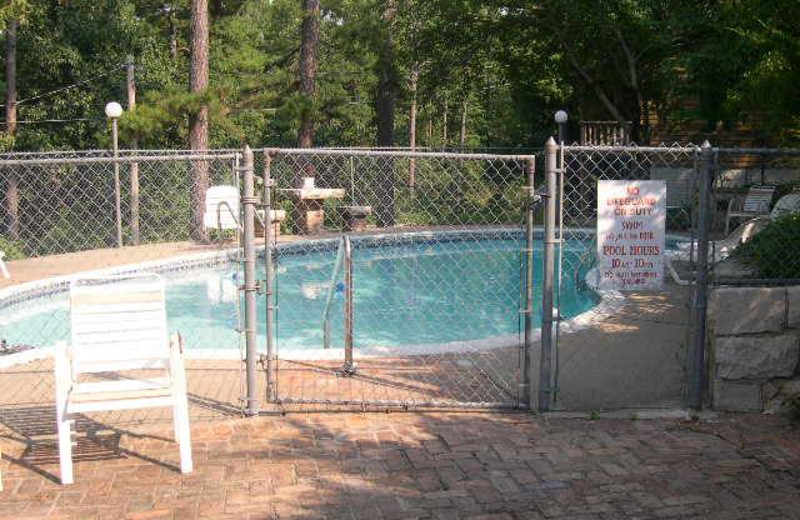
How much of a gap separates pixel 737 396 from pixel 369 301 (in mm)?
6858

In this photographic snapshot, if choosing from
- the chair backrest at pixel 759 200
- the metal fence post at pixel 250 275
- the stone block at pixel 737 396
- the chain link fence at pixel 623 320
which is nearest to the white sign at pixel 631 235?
the chain link fence at pixel 623 320

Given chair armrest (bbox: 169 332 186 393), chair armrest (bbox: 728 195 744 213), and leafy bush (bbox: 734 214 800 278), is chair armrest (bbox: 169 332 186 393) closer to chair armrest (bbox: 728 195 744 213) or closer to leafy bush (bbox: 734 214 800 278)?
leafy bush (bbox: 734 214 800 278)

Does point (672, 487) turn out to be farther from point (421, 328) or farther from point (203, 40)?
point (203, 40)

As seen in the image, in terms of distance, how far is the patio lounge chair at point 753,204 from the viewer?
47.1 ft

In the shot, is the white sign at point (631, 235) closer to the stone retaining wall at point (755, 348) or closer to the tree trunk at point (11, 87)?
the stone retaining wall at point (755, 348)

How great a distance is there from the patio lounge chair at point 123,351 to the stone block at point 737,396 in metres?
3.55

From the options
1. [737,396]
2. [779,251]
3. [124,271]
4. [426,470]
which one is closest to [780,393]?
[737,396]

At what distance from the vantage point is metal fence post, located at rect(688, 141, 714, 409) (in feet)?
18.3

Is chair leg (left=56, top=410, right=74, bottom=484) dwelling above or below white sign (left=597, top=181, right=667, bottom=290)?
below

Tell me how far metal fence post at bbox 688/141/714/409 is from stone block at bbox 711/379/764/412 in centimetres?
11

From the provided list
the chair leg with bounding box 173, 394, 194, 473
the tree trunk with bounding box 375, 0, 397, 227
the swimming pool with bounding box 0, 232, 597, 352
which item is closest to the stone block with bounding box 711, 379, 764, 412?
the swimming pool with bounding box 0, 232, 597, 352

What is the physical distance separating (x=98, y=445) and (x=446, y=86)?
1621 cm

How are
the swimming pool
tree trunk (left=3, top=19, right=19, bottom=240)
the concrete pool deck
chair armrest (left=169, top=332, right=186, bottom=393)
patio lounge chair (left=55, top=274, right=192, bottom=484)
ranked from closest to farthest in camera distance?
patio lounge chair (left=55, top=274, right=192, bottom=484) → chair armrest (left=169, top=332, right=186, bottom=393) → the concrete pool deck → the swimming pool → tree trunk (left=3, top=19, right=19, bottom=240)

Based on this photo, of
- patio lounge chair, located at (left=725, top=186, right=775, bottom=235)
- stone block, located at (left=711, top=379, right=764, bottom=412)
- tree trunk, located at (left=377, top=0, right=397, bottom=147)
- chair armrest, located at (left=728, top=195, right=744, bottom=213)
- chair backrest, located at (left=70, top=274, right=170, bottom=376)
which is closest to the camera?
chair backrest, located at (left=70, top=274, right=170, bottom=376)
